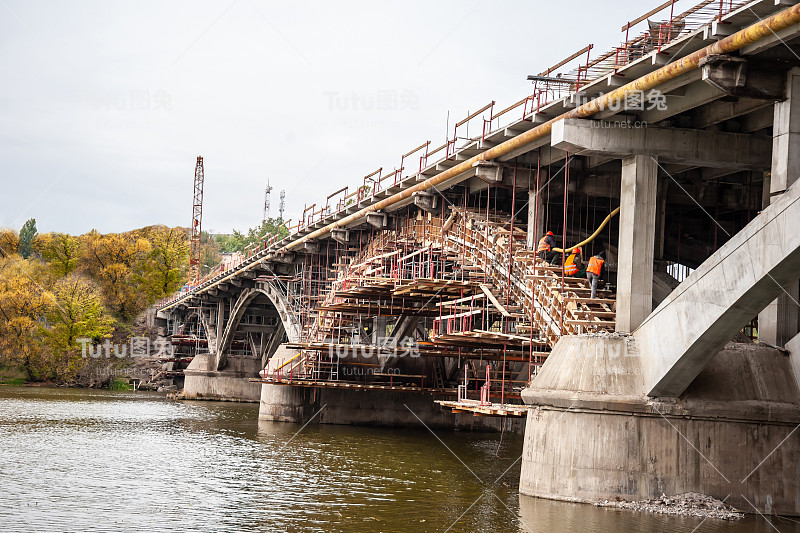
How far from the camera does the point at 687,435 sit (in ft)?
56.7

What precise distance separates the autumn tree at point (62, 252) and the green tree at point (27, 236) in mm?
22961

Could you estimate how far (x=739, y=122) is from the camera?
69.4ft

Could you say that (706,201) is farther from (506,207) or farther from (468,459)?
(468,459)

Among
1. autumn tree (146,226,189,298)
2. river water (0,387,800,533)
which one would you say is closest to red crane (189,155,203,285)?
autumn tree (146,226,189,298)

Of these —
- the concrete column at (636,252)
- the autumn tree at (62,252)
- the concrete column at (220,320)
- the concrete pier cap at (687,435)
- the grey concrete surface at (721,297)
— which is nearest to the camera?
the grey concrete surface at (721,297)

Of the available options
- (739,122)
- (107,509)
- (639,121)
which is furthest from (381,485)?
(739,122)

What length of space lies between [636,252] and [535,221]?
7478 mm

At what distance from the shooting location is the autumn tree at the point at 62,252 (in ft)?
339

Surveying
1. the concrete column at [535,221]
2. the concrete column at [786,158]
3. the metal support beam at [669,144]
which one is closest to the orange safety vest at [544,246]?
the concrete column at [535,221]

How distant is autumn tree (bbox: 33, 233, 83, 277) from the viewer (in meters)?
103

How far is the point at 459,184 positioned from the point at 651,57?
1360cm

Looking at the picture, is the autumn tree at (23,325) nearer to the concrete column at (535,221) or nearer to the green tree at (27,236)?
the green tree at (27,236)

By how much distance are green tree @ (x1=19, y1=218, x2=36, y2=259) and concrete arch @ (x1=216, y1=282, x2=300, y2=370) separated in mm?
72806

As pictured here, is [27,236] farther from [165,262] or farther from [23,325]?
[23,325]
